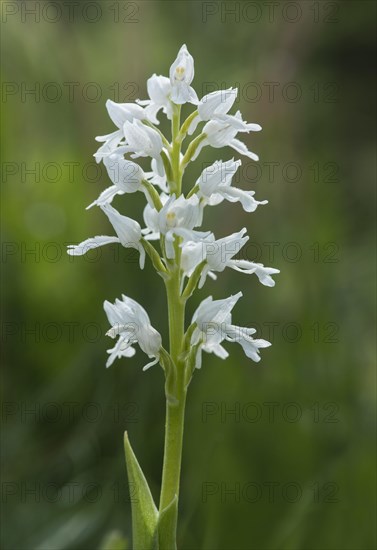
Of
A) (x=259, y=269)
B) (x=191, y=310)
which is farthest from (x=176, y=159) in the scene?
(x=191, y=310)

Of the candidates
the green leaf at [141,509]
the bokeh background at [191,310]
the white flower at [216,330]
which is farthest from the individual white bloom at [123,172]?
the bokeh background at [191,310]

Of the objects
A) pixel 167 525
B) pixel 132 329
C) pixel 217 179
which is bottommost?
pixel 167 525

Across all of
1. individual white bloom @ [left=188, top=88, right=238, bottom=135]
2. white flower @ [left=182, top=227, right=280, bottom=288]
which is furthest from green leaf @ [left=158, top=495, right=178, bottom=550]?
individual white bloom @ [left=188, top=88, right=238, bottom=135]

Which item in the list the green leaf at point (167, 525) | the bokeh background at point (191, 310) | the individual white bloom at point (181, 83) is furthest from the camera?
the bokeh background at point (191, 310)

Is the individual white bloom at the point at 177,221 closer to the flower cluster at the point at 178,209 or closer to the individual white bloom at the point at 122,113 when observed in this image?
the flower cluster at the point at 178,209

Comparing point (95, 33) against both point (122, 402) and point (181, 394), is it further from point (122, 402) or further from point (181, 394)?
point (181, 394)

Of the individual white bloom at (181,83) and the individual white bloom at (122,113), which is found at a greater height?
the individual white bloom at (181,83)

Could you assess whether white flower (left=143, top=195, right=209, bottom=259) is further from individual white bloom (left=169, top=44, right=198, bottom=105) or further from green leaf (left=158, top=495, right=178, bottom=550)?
green leaf (left=158, top=495, right=178, bottom=550)

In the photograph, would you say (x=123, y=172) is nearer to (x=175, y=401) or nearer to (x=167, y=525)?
(x=175, y=401)
